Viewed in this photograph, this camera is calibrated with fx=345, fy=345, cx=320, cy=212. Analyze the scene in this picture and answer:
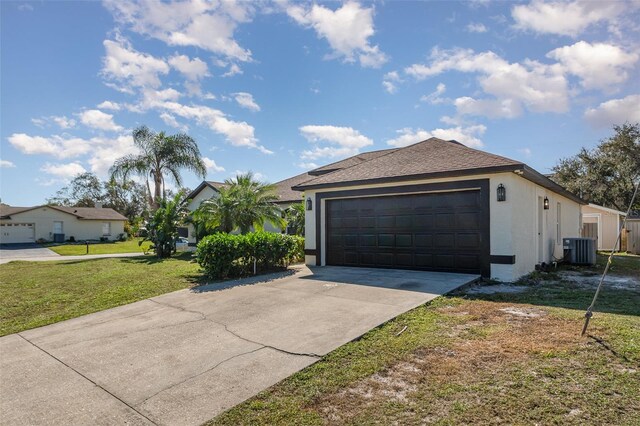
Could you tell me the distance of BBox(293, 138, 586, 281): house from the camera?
28.5 ft

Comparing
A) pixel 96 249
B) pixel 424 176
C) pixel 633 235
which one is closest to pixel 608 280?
pixel 424 176

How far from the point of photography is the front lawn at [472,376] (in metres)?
2.78

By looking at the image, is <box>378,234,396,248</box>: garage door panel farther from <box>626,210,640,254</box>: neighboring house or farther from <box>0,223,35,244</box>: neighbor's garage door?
<box>0,223,35,244</box>: neighbor's garage door

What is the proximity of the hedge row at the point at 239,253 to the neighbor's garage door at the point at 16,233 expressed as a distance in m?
37.7

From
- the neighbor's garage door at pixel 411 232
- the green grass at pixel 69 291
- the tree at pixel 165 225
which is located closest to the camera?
the green grass at pixel 69 291

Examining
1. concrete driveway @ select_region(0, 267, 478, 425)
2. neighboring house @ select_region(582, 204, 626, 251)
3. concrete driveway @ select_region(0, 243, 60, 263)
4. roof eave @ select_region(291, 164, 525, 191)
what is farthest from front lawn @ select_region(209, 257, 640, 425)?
concrete driveway @ select_region(0, 243, 60, 263)

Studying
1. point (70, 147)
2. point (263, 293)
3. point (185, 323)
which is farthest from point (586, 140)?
point (70, 147)

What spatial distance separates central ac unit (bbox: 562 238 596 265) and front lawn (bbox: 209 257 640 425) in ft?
25.6

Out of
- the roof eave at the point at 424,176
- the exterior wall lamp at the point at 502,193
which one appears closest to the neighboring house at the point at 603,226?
the exterior wall lamp at the point at 502,193

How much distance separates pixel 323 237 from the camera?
11852 mm

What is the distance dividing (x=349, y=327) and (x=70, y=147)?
30846mm

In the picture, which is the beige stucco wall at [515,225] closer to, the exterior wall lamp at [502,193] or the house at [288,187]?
the exterior wall lamp at [502,193]

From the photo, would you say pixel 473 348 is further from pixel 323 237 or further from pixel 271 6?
pixel 271 6

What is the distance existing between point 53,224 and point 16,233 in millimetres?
3140
